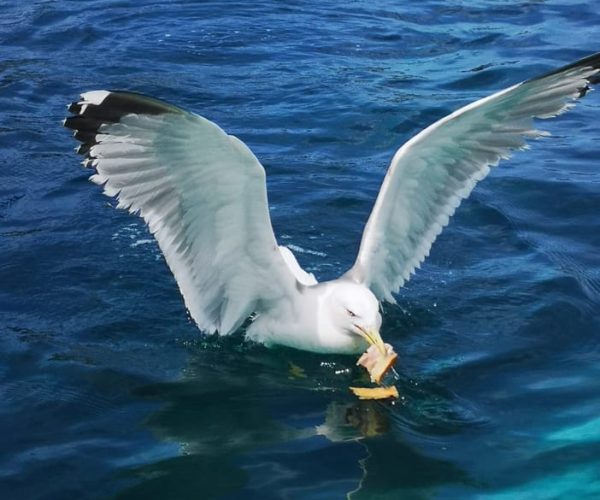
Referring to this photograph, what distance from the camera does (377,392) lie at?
5.80 meters

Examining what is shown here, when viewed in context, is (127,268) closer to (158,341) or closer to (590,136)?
(158,341)

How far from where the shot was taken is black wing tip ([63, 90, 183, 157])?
17.1ft

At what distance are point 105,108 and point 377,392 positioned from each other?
6.44 feet

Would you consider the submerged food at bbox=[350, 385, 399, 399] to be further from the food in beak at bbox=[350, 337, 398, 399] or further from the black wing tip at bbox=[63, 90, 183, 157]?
the black wing tip at bbox=[63, 90, 183, 157]

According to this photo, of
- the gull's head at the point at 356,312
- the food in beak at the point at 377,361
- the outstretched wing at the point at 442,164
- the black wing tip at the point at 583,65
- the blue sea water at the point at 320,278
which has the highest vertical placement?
the black wing tip at the point at 583,65

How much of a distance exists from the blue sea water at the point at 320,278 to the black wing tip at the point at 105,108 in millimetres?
1444

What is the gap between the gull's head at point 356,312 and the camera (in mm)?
5969

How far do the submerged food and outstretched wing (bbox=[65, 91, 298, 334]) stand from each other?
2.43 ft

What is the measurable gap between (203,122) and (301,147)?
189 inches

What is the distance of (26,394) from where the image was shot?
19.1ft

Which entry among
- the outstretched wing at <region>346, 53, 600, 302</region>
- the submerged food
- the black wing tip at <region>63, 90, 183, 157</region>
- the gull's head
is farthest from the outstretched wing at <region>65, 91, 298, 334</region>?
the submerged food

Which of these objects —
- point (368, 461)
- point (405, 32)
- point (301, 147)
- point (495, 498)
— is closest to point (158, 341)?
point (368, 461)

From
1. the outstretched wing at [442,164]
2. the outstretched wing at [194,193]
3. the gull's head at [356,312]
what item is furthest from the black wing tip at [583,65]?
the outstretched wing at [194,193]

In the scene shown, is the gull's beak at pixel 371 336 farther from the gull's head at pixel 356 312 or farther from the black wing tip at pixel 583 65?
the black wing tip at pixel 583 65
